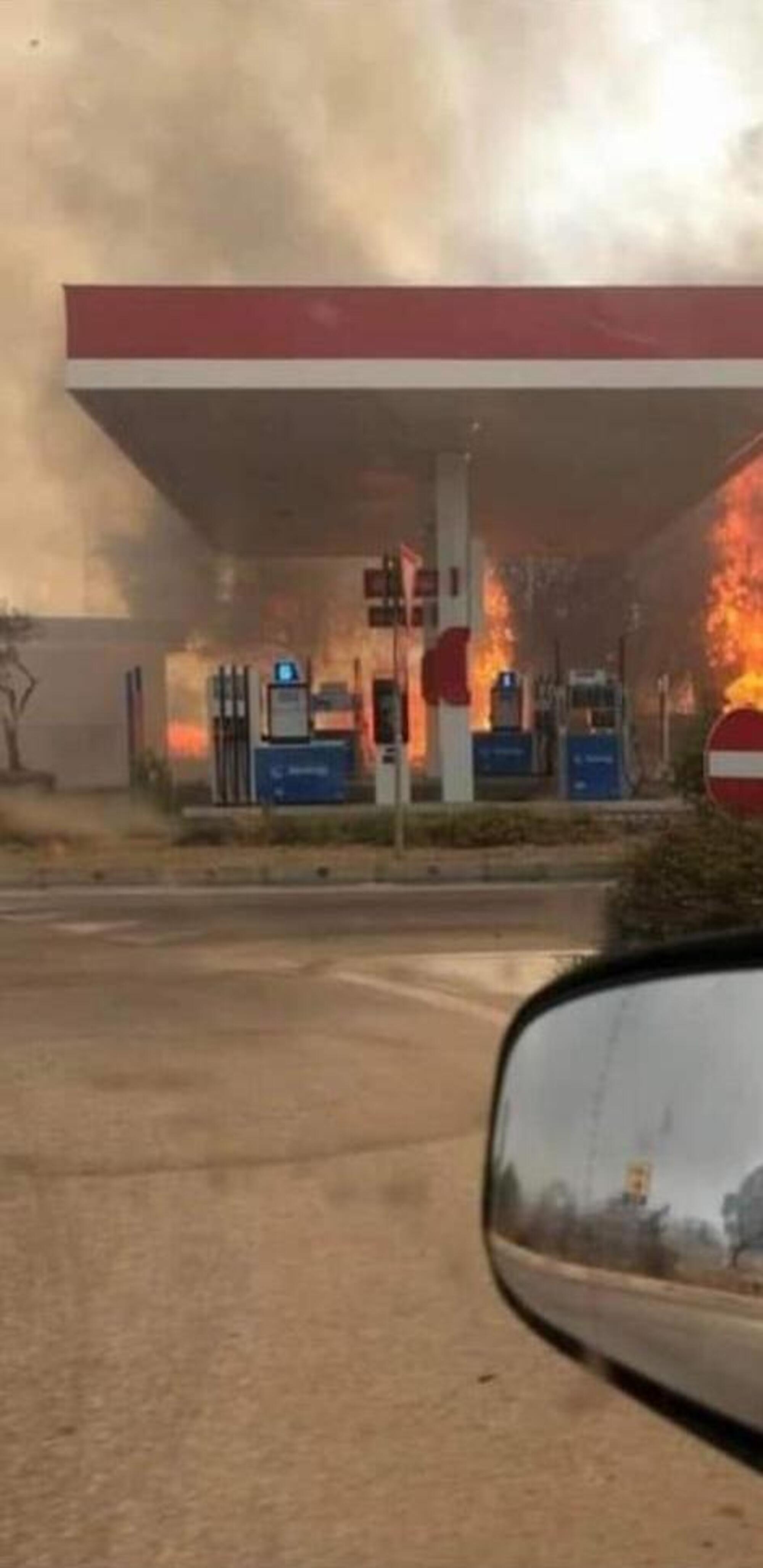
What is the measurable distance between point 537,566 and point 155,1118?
48.9 metres

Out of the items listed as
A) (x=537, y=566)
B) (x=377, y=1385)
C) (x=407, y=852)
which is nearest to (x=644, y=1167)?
(x=377, y=1385)

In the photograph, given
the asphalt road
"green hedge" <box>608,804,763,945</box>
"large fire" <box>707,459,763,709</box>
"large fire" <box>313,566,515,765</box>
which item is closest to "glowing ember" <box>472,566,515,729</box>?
"large fire" <box>313,566,515,765</box>

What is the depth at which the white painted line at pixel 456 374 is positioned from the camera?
1994 cm

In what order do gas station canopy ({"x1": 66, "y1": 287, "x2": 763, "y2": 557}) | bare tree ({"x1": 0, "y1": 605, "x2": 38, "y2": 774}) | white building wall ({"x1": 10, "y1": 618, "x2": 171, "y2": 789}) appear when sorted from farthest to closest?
1. white building wall ({"x1": 10, "y1": 618, "x2": 171, "y2": 789})
2. bare tree ({"x1": 0, "y1": 605, "x2": 38, "y2": 774})
3. gas station canopy ({"x1": 66, "y1": 287, "x2": 763, "y2": 557})

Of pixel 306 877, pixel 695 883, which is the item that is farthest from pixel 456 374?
pixel 695 883

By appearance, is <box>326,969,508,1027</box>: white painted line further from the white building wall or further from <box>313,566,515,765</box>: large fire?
the white building wall

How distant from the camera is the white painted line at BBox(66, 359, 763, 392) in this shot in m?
19.9

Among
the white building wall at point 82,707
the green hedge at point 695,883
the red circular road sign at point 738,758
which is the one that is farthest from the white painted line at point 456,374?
the white building wall at point 82,707

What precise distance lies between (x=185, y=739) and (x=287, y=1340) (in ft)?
98.1

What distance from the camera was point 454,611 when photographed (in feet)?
77.0

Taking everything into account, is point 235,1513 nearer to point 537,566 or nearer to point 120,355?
point 120,355

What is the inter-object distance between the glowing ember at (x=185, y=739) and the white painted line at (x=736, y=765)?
79.8 ft

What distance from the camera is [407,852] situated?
18234 mm

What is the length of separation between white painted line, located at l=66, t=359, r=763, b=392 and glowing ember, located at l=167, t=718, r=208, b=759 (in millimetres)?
11960
